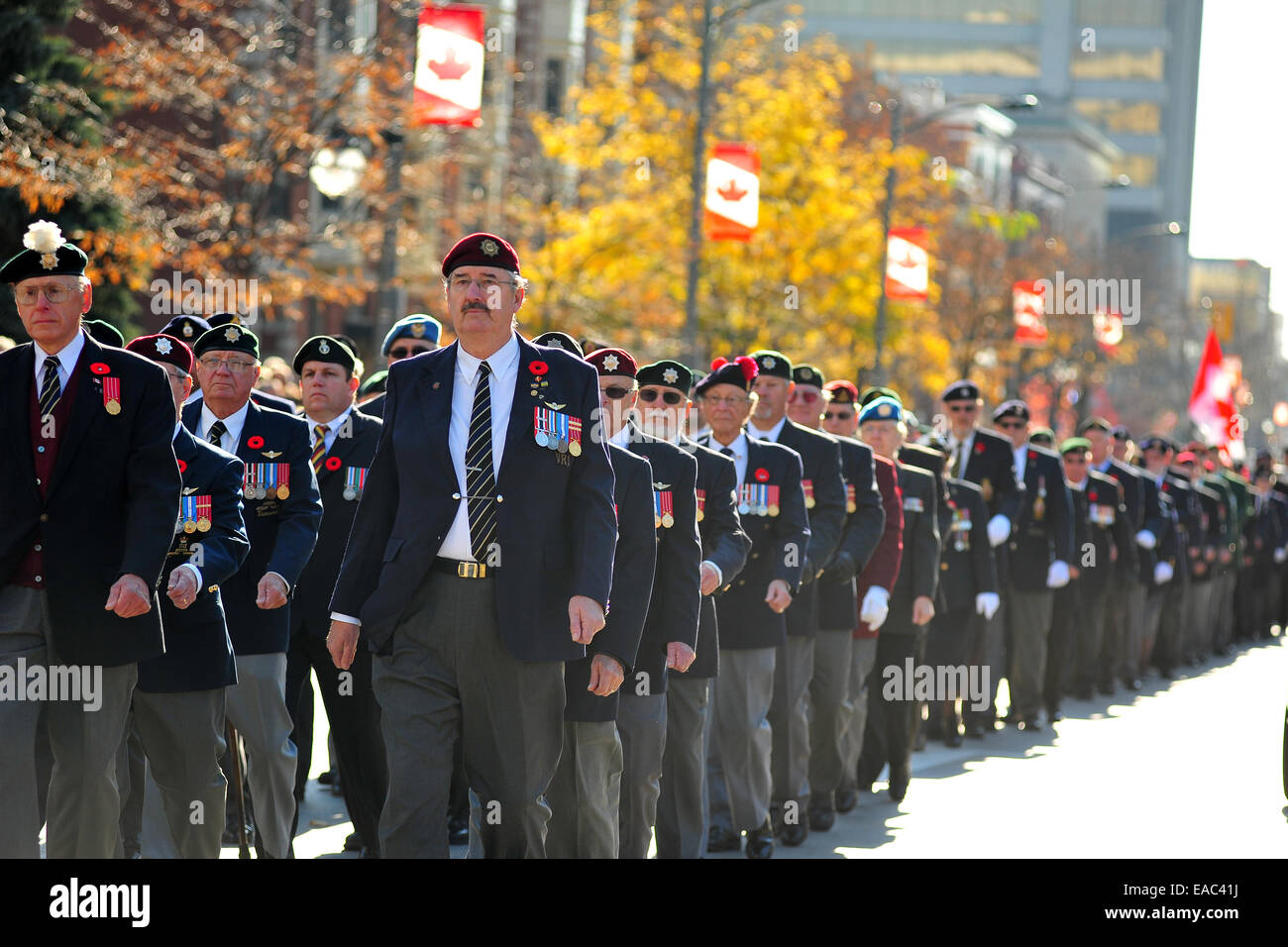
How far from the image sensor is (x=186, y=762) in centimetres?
712

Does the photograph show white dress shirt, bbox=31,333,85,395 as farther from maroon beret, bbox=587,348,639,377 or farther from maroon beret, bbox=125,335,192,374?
maroon beret, bbox=587,348,639,377

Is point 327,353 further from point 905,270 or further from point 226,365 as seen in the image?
point 905,270

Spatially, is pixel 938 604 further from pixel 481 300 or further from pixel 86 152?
pixel 86 152

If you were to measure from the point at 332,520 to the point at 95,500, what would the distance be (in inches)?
118

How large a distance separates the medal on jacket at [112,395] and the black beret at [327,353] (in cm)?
308

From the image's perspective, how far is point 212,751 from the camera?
716 cm

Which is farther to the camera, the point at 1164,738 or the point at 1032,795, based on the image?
the point at 1164,738

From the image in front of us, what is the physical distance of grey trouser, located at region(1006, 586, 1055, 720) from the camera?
1569 cm

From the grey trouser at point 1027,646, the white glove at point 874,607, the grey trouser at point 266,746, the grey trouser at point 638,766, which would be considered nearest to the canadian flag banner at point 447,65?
the grey trouser at point 1027,646

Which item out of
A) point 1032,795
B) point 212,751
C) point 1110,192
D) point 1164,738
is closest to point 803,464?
point 1032,795

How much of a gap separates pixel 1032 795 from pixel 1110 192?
118408 mm

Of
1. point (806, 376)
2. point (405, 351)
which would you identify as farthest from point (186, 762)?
point (806, 376)

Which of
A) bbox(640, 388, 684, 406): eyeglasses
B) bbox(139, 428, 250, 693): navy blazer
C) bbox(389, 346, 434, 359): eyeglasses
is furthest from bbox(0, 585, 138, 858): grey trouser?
bbox(389, 346, 434, 359): eyeglasses

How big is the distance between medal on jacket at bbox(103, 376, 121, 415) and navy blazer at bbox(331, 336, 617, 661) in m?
0.82
